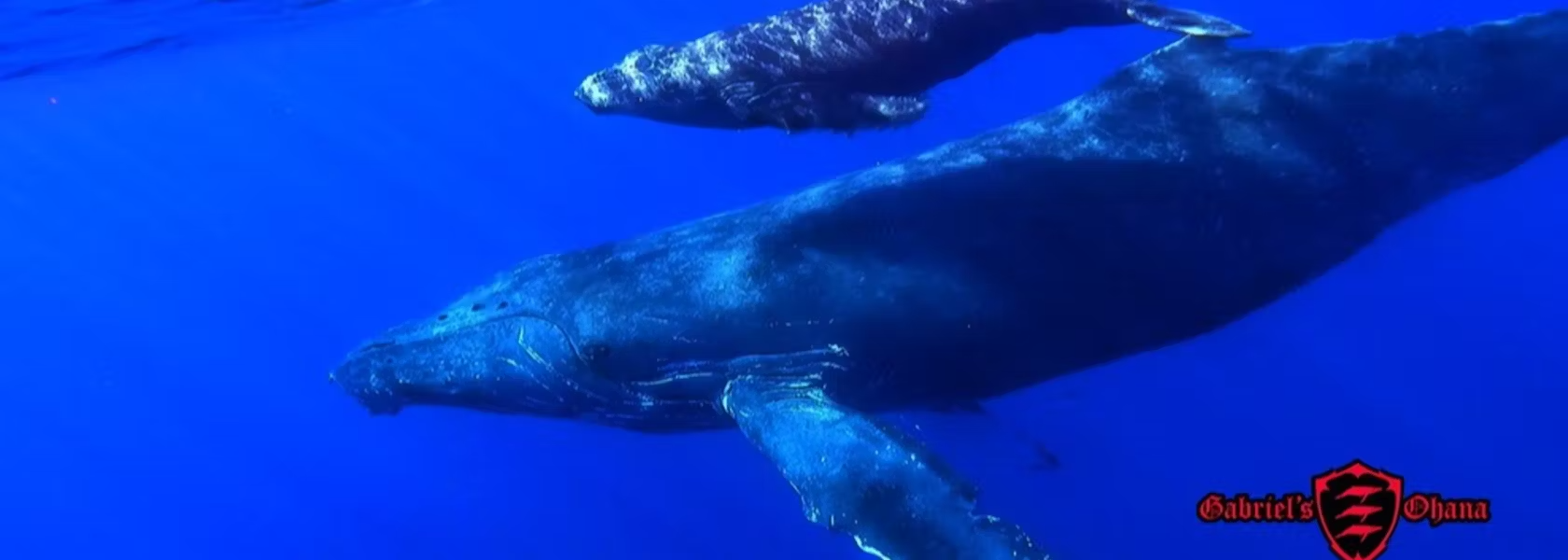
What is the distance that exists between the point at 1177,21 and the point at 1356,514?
18.7 ft

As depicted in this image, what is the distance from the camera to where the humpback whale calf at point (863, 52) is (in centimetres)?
717

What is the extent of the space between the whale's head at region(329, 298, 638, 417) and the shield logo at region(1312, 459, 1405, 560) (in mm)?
7037

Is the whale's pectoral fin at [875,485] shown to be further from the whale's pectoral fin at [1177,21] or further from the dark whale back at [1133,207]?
the whale's pectoral fin at [1177,21]

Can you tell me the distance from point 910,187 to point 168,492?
24873 mm

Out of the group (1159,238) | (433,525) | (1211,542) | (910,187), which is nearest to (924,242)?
(910,187)

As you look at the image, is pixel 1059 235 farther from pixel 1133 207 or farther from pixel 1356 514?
pixel 1356 514

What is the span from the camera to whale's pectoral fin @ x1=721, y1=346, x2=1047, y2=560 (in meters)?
5.11

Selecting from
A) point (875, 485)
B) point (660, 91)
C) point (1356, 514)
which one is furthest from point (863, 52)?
point (1356, 514)

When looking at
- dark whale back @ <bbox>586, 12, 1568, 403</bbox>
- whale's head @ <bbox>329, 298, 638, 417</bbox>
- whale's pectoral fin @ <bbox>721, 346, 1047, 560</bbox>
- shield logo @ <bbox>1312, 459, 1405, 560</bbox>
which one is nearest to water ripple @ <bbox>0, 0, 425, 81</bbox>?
whale's head @ <bbox>329, 298, 638, 417</bbox>

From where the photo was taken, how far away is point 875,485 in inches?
211

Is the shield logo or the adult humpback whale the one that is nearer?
the adult humpback whale

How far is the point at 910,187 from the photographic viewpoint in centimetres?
738

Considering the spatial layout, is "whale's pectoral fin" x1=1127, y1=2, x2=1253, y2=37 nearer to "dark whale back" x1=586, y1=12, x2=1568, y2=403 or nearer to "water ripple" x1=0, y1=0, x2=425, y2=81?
"dark whale back" x1=586, y1=12, x2=1568, y2=403

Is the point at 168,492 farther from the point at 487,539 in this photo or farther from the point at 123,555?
the point at 487,539
